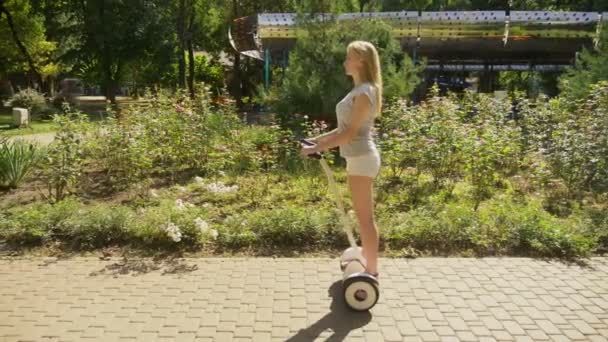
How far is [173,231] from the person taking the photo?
5117 millimetres

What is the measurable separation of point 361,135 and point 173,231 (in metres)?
2.36

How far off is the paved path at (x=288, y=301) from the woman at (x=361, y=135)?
0.55 m

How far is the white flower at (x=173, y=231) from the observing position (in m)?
5.08

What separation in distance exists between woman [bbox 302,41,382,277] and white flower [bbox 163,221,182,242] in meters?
2.03

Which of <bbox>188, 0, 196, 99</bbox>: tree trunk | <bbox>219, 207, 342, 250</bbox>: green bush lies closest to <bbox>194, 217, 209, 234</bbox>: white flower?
<bbox>219, 207, 342, 250</bbox>: green bush

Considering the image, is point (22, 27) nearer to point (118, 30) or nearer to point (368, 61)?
point (118, 30)

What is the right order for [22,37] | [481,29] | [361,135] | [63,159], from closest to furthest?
[361,135] < [63,159] < [481,29] < [22,37]

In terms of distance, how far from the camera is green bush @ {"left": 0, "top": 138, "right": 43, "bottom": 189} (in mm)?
7270

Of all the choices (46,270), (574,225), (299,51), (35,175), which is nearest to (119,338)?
(46,270)

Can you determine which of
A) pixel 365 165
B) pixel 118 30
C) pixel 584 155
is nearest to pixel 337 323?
pixel 365 165

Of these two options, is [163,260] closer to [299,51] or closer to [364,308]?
[364,308]

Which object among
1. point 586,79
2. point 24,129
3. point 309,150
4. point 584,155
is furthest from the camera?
point 24,129

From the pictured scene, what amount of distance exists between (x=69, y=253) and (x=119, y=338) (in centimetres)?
196

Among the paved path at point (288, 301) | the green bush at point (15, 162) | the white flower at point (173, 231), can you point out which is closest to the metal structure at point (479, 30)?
the green bush at point (15, 162)
